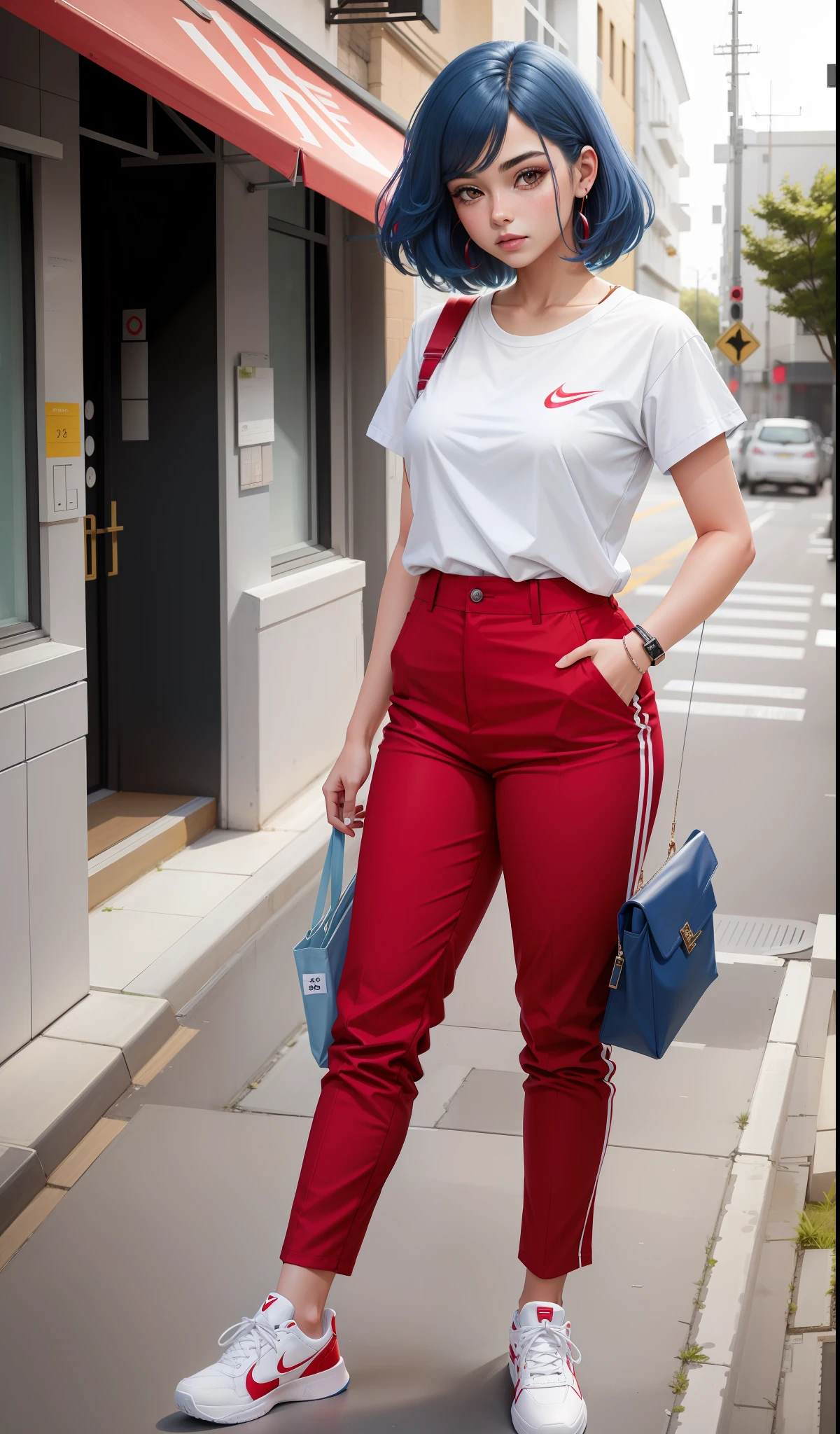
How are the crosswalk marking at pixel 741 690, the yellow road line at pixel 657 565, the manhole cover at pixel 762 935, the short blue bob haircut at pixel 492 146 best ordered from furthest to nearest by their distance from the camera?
1. the yellow road line at pixel 657 565
2. the crosswalk marking at pixel 741 690
3. the manhole cover at pixel 762 935
4. the short blue bob haircut at pixel 492 146

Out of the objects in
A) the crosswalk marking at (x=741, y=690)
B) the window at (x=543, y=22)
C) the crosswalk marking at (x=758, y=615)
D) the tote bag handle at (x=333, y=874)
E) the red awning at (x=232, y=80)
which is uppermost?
the window at (x=543, y=22)

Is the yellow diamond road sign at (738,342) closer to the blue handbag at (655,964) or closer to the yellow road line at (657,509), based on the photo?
the yellow road line at (657,509)

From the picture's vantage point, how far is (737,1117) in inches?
148

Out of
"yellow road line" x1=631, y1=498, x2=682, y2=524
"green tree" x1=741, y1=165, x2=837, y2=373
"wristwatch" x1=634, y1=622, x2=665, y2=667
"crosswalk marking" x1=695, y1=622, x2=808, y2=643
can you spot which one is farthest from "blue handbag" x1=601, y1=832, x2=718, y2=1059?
"green tree" x1=741, y1=165, x2=837, y2=373

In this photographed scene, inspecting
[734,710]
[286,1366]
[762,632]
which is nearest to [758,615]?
[762,632]

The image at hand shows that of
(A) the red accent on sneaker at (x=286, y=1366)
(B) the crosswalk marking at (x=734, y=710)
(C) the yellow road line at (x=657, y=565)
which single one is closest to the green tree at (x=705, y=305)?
(C) the yellow road line at (x=657, y=565)

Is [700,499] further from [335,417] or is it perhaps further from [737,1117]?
[335,417]

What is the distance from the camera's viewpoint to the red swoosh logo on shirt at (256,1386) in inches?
92.1

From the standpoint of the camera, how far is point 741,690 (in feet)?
34.4

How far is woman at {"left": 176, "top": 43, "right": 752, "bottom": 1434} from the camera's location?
222cm

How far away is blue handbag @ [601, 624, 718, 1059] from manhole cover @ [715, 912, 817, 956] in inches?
109

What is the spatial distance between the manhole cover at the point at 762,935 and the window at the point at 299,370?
9.13 feet

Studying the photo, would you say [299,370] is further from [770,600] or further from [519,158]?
[770,600]

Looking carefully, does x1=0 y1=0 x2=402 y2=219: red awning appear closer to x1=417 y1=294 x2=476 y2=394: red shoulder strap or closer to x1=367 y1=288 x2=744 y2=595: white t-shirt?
x1=417 y1=294 x2=476 y2=394: red shoulder strap
